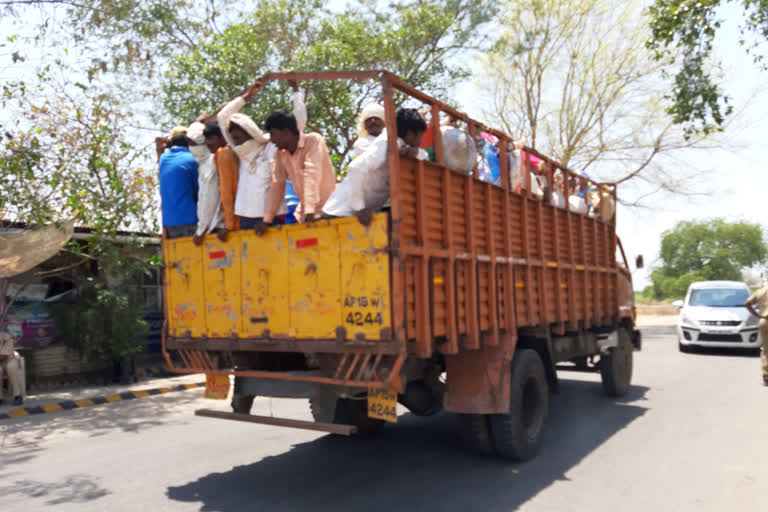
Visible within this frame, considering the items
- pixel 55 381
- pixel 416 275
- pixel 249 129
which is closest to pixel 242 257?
pixel 249 129

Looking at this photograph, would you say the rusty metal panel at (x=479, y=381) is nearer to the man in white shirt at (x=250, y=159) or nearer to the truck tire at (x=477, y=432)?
the truck tire at (x=477, y=432)

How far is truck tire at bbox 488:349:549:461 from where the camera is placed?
492cm

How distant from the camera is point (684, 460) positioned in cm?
509

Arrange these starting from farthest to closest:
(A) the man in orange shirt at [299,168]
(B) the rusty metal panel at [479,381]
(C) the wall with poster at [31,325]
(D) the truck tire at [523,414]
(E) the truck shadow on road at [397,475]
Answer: (C) the wall with poster at [31,325]
(D) the truck tire at [523,414]
(B) the rusty metal panel at [479,381]
(A) the man in orange shirt at [299,168]
(E) the truck shadow on road at [397,475]

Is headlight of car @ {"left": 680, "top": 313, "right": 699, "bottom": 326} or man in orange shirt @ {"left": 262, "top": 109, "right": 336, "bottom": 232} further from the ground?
man in orange shirt @ {"left": 262, "top": 109, "right": 336, "bottom": 232}

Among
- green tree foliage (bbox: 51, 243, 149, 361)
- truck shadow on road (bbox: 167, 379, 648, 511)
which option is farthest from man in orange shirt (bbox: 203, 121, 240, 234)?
green tree foliage (bbox: 51, 243, 149, 361)

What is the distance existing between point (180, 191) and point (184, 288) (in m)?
0.80

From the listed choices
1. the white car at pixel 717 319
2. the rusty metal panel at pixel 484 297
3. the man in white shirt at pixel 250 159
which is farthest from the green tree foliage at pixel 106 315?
the white car at pixel 717 319

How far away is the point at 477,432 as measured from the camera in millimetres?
5035

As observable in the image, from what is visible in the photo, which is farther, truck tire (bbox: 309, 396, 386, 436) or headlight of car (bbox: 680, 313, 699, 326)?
headlight of car (bbox: 680, 313, 699, 326)

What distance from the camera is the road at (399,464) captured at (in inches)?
167

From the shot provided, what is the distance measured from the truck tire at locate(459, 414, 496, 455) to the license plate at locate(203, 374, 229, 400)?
195 centimetres

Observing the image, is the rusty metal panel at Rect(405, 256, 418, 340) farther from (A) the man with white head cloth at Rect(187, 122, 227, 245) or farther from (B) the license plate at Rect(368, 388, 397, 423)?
(A) the man with white head cloth at Rect(187, 122, 227, 245)

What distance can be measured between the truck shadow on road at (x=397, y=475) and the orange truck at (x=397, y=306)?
29cm
